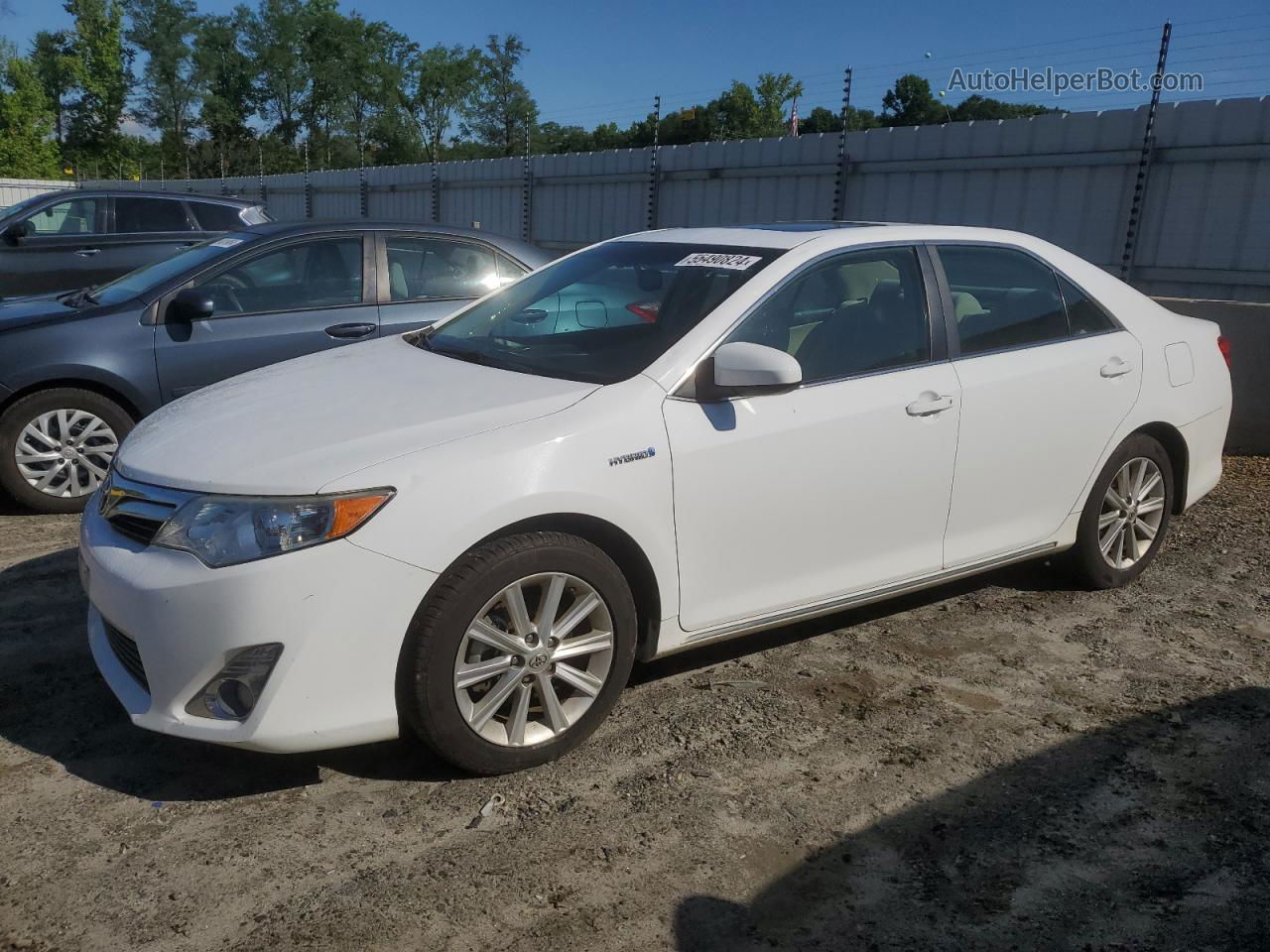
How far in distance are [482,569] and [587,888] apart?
2.89ft

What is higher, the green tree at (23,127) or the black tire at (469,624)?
the green tree at (23,127)

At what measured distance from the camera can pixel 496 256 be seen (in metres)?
6.79

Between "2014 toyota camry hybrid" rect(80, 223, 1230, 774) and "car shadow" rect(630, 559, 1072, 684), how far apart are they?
1.03 ft

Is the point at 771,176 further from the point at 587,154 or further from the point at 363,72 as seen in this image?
the point at 363,72

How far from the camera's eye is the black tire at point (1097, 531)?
15.4 feet

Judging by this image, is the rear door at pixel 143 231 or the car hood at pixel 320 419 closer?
the car hood at pixel 320 419

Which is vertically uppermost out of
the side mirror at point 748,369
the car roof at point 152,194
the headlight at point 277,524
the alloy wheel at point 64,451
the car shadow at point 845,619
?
the car roof at point 152,194

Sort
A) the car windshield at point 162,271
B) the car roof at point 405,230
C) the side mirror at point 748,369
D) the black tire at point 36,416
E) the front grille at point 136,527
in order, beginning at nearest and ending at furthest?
the front grille at point 136,527 < the side mirror at point 748,369 < the black tire at point 36,416 < the car windshield at point 162,271 < the car roof at point 405,230

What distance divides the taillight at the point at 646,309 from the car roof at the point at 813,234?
1.40 ft

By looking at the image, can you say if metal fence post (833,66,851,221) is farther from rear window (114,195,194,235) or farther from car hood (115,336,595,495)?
→ car hood (115,336,595,495)

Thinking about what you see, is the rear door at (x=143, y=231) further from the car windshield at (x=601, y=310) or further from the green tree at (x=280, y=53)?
the green tree at (x=280, y=53)

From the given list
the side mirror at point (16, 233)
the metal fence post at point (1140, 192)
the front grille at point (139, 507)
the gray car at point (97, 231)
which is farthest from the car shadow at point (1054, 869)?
the side mirror at point (16, 233)

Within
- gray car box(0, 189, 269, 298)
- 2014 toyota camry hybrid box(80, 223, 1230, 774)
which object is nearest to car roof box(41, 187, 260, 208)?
gray car box(0, 189, 269, 298)

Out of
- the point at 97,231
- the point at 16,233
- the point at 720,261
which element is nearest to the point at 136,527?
the point at 720,261
